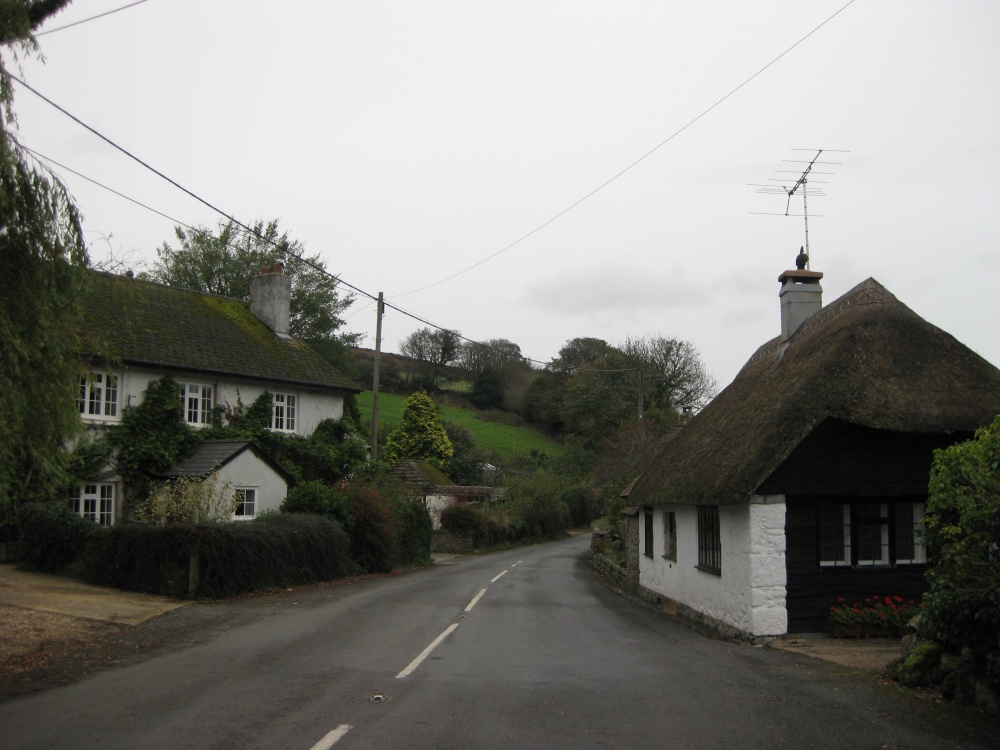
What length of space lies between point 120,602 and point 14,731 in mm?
10634

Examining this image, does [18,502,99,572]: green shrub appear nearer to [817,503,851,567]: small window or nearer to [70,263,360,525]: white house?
[70,263,360,525]: white house

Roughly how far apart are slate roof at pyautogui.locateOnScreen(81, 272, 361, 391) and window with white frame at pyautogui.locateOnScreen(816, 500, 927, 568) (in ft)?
63.2

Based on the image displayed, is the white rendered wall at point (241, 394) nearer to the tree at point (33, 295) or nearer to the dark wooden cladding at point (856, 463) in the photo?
the tree at point (33, 295)

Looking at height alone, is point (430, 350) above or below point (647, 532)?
above

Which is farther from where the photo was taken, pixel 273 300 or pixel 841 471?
pixel 273 300

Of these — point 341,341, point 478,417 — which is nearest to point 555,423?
point 478,417

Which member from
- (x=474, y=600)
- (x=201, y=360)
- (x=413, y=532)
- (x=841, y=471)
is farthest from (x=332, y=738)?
(x=413, y=532)

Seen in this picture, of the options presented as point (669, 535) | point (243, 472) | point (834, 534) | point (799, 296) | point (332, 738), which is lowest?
point (332, 738)

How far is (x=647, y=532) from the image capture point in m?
22.8

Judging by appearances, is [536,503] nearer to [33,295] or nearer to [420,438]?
[420,438]

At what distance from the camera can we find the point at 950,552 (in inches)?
331

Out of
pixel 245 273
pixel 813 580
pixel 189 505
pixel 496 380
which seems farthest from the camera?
pixel 496 380

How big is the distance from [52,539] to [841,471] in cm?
1766

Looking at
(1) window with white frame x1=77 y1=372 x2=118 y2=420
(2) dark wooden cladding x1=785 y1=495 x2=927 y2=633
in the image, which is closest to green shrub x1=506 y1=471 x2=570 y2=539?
(1) window with white frame x1=77 y1=372 x2=118 y2=420
